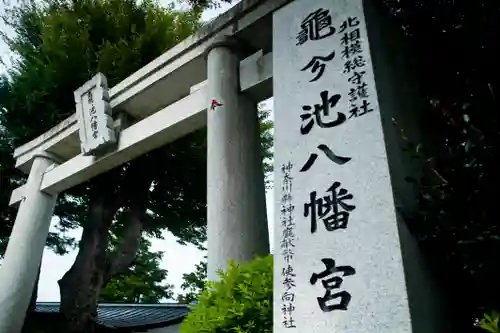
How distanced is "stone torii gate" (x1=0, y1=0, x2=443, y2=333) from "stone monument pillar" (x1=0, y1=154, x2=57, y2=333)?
122 inches

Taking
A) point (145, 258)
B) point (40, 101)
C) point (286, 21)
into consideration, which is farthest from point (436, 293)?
point (145, 258)

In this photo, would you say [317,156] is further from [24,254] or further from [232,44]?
[24,254]

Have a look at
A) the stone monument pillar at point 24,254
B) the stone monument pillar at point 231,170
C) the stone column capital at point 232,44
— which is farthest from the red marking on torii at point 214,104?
the stone monument pillar at point 24,254

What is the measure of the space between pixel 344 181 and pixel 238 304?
0.95m

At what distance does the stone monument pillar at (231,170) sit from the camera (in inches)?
146

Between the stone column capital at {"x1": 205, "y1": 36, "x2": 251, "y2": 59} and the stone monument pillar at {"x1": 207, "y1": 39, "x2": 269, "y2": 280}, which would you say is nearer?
the stone monument pillar at {"x1": 207, "y1": 39, "x2": 269, "y2": 280}

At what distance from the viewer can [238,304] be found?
101 inches

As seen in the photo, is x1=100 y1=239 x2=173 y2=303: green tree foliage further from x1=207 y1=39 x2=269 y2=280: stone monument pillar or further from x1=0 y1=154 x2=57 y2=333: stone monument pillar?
x1=207 y1=39 x2=269 y2=280: stone monument pillar

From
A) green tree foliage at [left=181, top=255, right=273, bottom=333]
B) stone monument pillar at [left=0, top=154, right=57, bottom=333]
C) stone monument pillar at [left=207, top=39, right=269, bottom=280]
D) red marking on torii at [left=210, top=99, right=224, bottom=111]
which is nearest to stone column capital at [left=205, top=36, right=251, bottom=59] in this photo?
stone monument pillar at [left=207, top=39, right=269, bottom=280]

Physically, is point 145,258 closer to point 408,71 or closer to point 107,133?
point 107,133

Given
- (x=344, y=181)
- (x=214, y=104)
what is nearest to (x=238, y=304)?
(x=344, y=181)

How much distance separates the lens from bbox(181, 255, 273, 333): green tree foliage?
2.55m

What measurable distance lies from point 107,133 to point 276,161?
3525 mm

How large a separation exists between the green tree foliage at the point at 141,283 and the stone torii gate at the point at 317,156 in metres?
12.0
